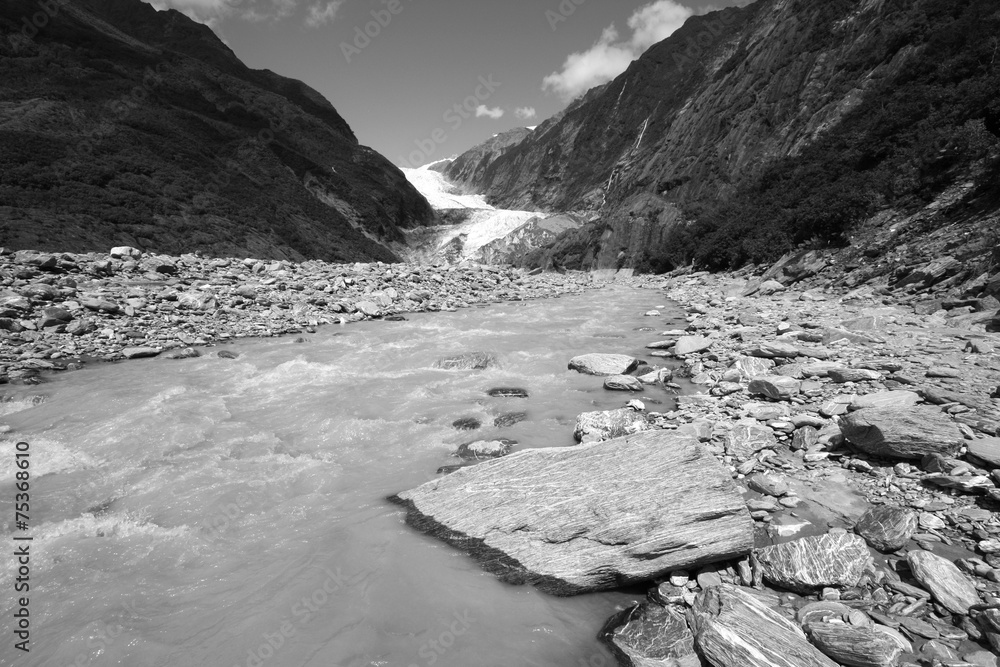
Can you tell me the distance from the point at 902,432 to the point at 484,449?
434 centimetres

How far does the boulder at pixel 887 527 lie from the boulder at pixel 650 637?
1620 mm

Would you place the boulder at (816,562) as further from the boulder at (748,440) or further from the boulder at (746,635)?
the boulder at (748,440)

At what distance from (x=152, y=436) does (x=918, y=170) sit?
21503 millimetres

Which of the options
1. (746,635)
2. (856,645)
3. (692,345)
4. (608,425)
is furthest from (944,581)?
(692,345)

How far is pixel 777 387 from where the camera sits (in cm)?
610

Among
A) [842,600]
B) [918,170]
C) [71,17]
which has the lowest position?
[842,600]

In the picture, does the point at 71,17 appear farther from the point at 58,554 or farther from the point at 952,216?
the point at 952,216

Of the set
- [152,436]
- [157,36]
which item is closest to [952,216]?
[152,436]

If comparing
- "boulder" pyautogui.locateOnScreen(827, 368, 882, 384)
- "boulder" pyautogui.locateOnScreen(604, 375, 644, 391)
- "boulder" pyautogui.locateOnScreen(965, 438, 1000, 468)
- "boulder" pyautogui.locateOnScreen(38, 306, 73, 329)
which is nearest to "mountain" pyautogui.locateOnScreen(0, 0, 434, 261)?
"boulder" pyautogui.locateOnScreen(38, 306, 73, 329)

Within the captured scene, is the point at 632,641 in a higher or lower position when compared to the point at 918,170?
lower

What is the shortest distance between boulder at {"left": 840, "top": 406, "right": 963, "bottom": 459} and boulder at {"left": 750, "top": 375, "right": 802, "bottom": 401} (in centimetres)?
139

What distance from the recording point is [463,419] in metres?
6.82

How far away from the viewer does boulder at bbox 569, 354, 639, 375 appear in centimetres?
851

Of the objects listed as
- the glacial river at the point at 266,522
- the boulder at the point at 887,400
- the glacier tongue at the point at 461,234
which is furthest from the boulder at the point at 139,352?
the glacier tongue at the point at 461,234
